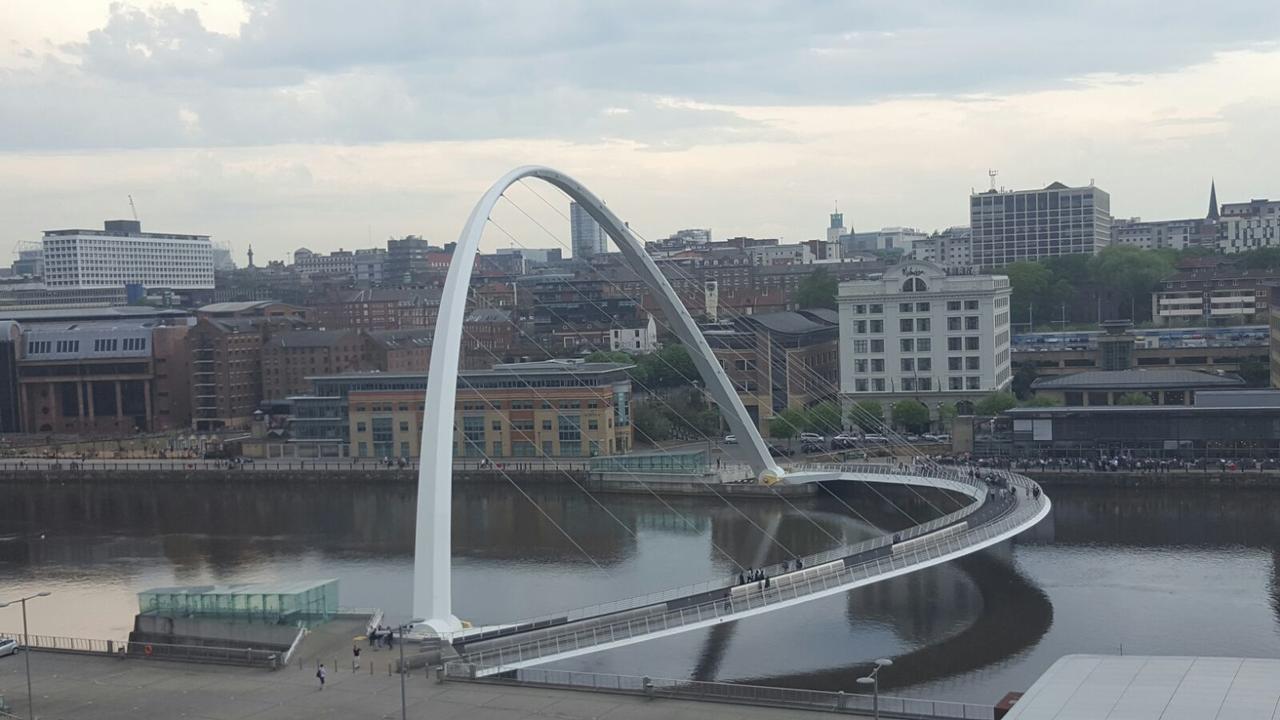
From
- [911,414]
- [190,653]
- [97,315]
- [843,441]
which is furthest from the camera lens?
[97,315]

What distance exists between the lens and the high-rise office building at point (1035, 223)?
11381 cm

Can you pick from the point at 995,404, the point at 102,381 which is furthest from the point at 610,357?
the point at 102,381

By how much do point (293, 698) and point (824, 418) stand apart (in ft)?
97.2

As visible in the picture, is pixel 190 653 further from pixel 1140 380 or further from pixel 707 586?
pixel 1140 380

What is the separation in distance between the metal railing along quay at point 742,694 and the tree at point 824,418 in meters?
27.6

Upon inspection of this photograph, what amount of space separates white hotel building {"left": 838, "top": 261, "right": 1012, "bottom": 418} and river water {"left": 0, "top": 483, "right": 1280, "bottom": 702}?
10.6m

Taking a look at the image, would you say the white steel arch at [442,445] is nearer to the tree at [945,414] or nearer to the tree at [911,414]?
the tree at [911,414]

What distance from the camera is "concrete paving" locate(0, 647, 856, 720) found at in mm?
16703

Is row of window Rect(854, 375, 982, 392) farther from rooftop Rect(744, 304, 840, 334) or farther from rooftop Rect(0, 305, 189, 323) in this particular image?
rooftop Rect(0, 305, 189, 323)

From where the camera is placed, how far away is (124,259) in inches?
4931

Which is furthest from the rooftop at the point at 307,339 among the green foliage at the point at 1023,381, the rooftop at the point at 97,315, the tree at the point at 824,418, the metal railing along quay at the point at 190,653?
the metal railing along quay at the point at 190,653

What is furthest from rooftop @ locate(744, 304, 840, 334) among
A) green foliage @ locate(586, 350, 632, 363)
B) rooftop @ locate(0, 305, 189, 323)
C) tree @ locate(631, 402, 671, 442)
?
rooftop @ locate(0, 305, 189, 323)

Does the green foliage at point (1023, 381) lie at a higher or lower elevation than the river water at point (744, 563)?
higher

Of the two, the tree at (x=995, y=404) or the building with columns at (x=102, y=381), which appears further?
the building with columns at (x=102, y=381)
